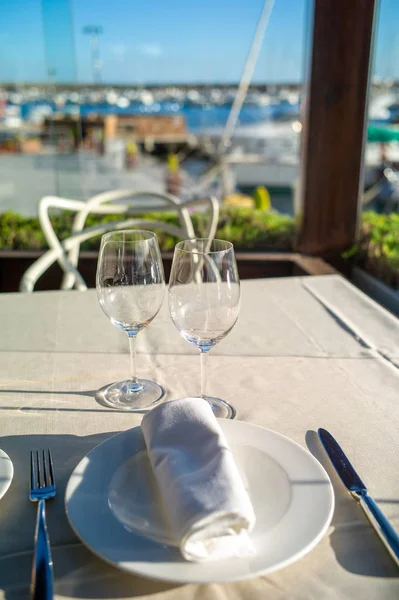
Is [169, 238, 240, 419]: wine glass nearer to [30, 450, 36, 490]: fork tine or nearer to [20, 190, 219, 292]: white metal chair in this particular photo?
[30, 450, 36, 490]: fork tine

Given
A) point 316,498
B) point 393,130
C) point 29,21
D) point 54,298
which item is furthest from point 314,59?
point 316,498

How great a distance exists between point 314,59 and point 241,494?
2.40 meters

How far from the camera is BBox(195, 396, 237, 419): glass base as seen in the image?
0.85m

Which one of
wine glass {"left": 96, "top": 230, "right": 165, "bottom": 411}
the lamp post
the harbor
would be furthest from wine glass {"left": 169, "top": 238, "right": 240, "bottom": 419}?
the lamp post

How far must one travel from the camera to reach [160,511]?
1.96 feet

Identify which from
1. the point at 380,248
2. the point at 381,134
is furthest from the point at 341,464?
the point at 381,134

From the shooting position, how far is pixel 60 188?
306cm

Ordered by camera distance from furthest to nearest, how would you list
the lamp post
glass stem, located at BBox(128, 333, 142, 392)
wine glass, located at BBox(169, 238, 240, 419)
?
the lamp post, glass stem, located at BBox(128, 333, 142, 392), wine glass, located at BBox(169, 238, 240, 419)

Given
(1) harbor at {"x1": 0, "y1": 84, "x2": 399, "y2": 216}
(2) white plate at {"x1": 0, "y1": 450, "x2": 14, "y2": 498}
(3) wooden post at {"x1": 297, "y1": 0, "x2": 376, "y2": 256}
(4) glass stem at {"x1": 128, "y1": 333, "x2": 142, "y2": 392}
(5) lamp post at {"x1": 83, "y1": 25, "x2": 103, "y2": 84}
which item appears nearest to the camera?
(2) white plate at {"x1": 0, "y1": 450, "x2": 14, "y2": 498}

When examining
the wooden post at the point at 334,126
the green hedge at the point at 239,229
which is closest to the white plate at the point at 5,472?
the green hedge at the point at 239,229

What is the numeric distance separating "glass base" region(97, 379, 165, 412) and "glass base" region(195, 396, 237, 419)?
0.09 meters

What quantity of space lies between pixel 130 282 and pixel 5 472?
326 mm

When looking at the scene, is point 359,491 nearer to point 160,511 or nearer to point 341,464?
point 341,464

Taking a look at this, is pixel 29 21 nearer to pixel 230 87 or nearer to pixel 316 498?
pixel 230 87
